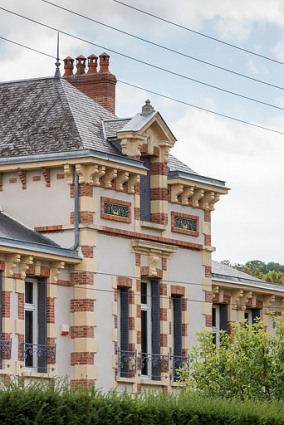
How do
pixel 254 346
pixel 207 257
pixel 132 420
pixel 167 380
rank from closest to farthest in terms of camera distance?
1. pixel 132 420
2. pixel 254 346
3. pixel 167 380
4. pixel 207 257

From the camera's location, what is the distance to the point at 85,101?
34438 mm

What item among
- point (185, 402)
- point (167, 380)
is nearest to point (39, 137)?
point (167, 380)

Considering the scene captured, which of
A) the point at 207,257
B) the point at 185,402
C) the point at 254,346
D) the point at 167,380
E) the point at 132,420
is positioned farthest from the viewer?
the point at 207,257

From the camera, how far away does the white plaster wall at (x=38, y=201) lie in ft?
101

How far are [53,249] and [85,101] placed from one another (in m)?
6.78

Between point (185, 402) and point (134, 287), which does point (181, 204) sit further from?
point (185, 402)

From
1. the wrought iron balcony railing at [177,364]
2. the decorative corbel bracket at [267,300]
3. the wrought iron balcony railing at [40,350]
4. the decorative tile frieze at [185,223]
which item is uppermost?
the decorative tile frieze at [185,223]

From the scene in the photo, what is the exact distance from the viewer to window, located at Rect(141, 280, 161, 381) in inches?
1288

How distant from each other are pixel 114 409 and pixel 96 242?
1125 centimetres

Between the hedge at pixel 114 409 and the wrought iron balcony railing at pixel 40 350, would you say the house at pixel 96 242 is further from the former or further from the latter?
the hedge at pixel 114 409

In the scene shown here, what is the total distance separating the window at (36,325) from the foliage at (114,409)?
6681 millimetres

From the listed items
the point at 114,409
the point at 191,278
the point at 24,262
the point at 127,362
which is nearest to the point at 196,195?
the point at 191,278

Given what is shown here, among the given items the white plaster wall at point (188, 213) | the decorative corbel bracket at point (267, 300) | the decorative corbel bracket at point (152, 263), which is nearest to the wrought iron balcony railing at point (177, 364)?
the decorative corbel bracket at point (152, 263)

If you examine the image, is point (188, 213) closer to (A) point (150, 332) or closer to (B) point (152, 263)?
(B) point (152, 263)
